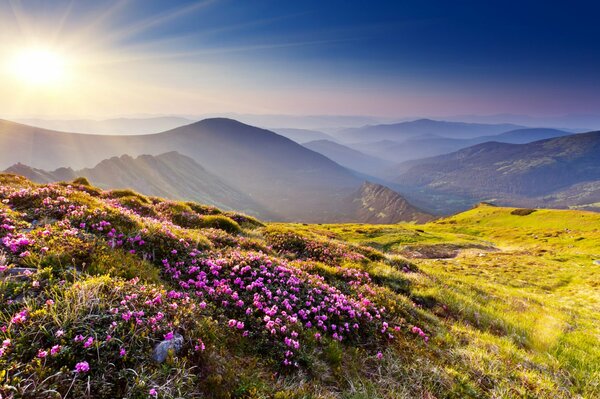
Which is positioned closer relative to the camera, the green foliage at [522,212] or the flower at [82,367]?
the flower at [82,367]

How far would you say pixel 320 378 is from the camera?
19.6ft

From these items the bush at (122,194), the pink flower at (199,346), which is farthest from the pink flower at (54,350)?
the bush at (122,194)

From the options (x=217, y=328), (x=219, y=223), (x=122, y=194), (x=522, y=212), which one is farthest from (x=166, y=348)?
(x=522, y=212)

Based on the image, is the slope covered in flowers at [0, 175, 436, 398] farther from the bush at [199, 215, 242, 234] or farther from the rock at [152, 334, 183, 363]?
the bush at [199, 215, 242, 234]

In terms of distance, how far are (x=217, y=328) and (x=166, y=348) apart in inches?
53.9

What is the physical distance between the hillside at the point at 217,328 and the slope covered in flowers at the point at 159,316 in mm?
31

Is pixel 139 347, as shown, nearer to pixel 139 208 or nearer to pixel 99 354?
pixel 99 354

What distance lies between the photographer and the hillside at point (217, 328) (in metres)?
4.15

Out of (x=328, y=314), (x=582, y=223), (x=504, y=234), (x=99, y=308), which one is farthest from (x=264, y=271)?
(x=582, y=223)

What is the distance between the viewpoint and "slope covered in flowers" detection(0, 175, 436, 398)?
158 inches

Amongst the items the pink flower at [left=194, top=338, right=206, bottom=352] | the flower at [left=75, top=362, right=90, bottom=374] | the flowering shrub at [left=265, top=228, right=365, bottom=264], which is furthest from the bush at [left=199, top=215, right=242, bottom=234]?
the flower at [left=75, top=362, right=90, bottom=374]

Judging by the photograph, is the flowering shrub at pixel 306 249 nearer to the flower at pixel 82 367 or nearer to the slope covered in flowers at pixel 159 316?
the slope covered in flowers at pixel 159 316

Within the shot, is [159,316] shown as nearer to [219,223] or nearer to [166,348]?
[166,348]

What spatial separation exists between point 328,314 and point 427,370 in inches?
106
